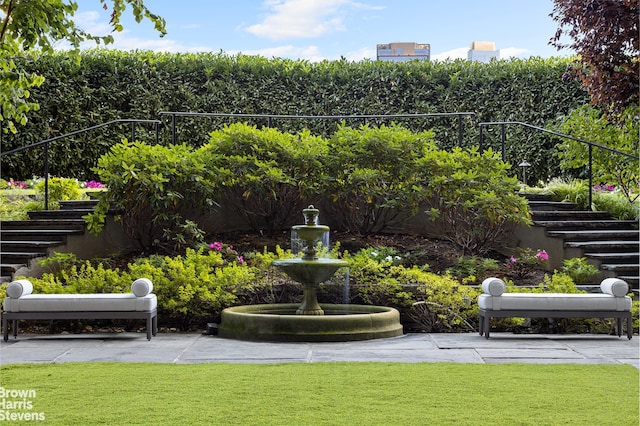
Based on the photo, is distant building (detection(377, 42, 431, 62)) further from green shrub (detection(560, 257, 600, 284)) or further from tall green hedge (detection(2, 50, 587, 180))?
green shrub (detection(560, 257, 600, 284))

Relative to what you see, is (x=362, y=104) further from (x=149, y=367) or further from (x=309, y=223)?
(x=149, y=367)

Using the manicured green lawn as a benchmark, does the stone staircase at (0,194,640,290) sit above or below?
above

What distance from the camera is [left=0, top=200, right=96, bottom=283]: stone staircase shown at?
33.6ft

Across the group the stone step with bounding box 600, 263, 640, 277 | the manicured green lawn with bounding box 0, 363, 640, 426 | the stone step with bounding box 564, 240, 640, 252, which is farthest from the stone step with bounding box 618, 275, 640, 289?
the manicured green lawn with bounding box 0, 363, 640, 426

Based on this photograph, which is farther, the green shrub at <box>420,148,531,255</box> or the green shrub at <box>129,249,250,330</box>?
the green shrub at <box>420,148,531,255</box>

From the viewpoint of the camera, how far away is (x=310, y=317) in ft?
27.1

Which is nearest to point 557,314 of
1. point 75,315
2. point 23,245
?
point 75,315

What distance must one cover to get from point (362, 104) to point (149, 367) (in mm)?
10796

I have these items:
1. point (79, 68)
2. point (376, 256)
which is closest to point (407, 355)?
point (376, 256)

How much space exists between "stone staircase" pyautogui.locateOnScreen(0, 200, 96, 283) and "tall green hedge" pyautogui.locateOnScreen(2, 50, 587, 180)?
415 cm

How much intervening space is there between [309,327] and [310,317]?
104 mm

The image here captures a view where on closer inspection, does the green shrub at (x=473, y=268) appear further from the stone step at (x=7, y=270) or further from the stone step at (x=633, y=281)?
the stone step at (x=7, y=270)

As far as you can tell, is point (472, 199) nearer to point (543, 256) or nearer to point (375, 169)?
point (543, 256)

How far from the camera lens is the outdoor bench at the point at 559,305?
836cm
